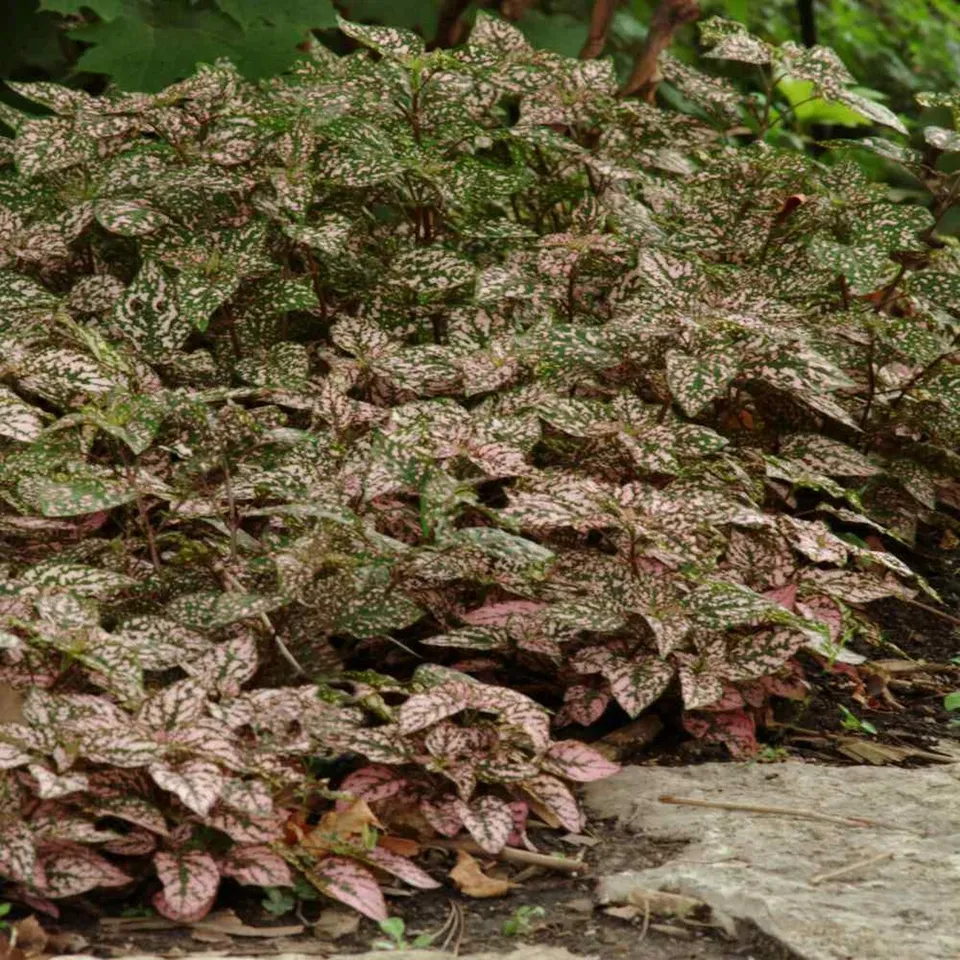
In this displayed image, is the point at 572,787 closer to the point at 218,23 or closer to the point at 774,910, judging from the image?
the point at 774,910

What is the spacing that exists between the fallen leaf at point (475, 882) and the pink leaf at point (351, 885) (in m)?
0.12

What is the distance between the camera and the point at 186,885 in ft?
6.15

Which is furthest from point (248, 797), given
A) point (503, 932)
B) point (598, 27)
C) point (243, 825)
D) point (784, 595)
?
point (598, 27)

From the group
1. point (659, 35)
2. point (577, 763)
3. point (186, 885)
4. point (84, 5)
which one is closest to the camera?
point (186, 885)

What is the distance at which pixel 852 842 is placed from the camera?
2.14m

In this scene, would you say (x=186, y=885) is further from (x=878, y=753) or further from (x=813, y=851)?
(x=878, y=753)

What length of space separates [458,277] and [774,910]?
4.88 ft

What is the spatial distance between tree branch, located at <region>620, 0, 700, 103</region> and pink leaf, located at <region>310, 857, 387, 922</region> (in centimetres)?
267

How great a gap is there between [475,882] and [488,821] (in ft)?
0.28

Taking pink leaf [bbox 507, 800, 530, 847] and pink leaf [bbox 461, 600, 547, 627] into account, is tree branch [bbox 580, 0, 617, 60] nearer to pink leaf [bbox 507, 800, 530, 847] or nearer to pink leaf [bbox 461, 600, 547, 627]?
pink leaf [bbox 461, 600, 547, 627]

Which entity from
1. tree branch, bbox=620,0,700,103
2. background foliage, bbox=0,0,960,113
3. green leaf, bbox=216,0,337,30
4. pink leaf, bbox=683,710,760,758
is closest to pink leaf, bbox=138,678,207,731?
pink leaf, bbox=683,710,760,758

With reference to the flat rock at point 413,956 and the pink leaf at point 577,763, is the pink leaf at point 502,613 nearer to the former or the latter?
the pink leaf at point 577,763

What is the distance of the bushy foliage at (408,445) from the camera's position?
2043 mm

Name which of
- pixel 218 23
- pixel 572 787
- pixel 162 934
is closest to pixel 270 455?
pixel 572 787
